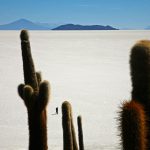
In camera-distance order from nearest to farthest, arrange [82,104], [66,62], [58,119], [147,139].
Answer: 1. [147,139]
2. [58,119]
3. [82,104]
4. [66,62]

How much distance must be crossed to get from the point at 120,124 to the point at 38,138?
59.0 inches

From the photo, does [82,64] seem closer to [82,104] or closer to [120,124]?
[82,104]

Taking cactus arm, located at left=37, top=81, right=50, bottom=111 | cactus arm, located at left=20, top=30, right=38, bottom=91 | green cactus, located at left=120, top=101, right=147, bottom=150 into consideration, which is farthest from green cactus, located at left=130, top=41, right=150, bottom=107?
cactus arm, located at left=20, top=30, right=38, bottom=91

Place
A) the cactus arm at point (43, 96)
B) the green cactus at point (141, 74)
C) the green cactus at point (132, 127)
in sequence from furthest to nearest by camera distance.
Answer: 1. the cactus arm at point (43, 96)
2. the green cactus at point (141, 74)
3. the green cactus at point (132, 127)

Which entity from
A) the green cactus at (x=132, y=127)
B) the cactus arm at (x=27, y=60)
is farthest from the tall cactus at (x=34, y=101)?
the green cactus at (x=132, y=127)

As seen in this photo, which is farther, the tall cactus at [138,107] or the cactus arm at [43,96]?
the cactus arm at [43,96]

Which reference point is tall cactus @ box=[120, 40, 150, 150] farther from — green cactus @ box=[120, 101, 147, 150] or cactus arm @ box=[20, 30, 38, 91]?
cactus arm @ box=[20, 30, 38, 91]

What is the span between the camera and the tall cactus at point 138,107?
352 centimetres

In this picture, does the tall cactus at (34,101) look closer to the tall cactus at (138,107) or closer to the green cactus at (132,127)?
the tall cactus at (138,107)

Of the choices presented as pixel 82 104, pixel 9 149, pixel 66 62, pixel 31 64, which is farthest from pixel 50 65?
pixel 31 64

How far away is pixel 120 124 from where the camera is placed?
366cm

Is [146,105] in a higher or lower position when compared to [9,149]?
higher

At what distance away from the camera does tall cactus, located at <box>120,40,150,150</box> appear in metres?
3.52

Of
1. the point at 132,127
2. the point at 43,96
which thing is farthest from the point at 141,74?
the point at 43,96
